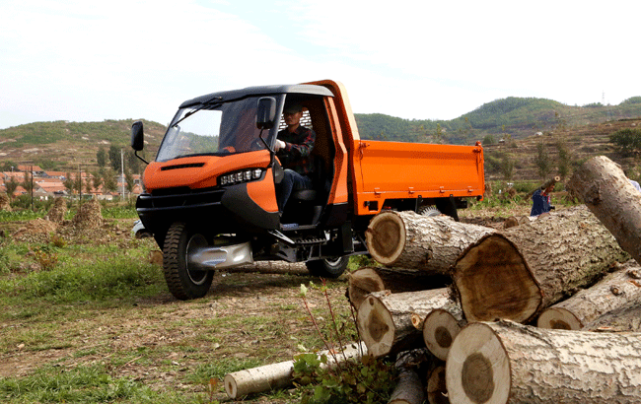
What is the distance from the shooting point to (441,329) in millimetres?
3469

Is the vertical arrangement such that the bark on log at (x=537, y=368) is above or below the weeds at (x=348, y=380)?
above

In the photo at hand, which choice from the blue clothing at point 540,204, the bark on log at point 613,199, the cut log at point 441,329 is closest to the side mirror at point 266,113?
the bark on log at point 613,199

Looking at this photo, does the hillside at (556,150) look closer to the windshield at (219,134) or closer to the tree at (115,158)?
the windshield at (219,134)

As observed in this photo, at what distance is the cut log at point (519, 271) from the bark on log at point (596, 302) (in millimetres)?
89

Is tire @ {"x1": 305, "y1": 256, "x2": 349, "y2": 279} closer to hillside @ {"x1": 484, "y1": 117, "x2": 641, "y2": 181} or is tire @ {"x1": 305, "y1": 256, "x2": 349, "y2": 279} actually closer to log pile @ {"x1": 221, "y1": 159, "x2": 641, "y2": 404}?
log pile @ {"x1": 221, "y1": 159, "x2": 641, "y2": 404}

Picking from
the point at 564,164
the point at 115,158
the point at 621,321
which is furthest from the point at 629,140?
the point at 115,158

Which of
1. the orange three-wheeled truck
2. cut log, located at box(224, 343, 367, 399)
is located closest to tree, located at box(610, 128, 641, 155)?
the orange three-wheeled truck

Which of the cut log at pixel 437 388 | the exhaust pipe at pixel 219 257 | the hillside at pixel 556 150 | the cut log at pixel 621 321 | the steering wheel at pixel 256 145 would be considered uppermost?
the steering wheel at pixel 256 145

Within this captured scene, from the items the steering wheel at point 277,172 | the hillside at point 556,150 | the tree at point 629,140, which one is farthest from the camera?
the tree at point 629,140

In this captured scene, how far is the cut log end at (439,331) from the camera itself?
3.41 m

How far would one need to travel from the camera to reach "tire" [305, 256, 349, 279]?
8.86 m

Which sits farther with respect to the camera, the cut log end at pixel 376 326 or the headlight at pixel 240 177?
the headlight at pixel 240 177

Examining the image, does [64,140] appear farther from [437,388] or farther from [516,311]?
[437,388]

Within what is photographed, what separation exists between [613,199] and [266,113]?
363 centimetres
